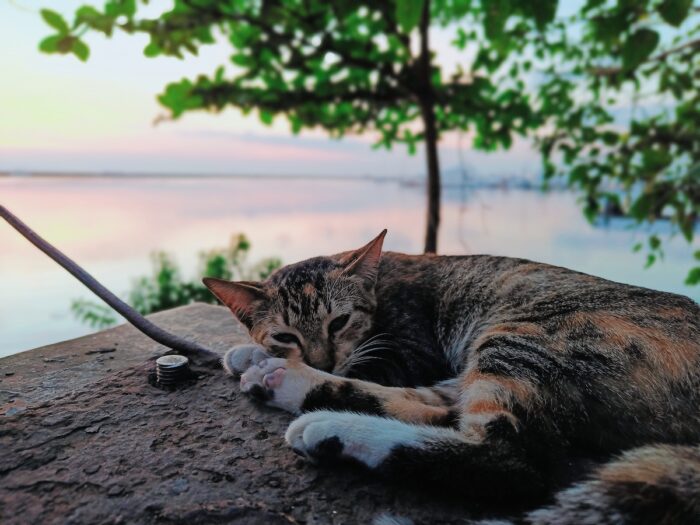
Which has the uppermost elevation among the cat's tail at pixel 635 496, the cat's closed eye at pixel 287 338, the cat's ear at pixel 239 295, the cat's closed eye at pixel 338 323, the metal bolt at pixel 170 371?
the cat's ear at pixel 239 295

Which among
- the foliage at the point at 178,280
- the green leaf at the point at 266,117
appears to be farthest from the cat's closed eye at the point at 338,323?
the foliage at the point at 178,280

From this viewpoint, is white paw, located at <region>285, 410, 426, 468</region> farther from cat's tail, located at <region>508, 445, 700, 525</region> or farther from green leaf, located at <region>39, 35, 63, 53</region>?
green leaf, located at <region>39, 35, 63, 53</region>

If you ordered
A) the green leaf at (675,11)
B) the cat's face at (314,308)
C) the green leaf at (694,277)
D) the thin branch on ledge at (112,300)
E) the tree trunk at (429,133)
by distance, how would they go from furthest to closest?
the tree trunk at (429,133) < the green leaf at (694,277) < the cat's face at (314,308) < the thin branch on ledge at (112,300) < the green leaf at (675,11)

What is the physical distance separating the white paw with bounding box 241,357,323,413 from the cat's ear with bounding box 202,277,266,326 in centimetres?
28

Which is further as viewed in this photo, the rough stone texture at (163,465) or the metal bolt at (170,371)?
the metal bolt at (170,371)

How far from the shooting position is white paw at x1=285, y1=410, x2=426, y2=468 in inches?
43.1

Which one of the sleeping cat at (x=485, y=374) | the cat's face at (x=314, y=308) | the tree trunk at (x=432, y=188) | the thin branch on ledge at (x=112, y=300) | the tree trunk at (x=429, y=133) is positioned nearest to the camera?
the sleeping cat at (x=485, y=374)

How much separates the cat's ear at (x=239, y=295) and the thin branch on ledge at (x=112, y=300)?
7.3 inches

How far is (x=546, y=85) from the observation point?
3191 mm

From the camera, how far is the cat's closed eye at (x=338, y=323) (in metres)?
1.66

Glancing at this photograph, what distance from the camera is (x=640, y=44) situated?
58.5 inches

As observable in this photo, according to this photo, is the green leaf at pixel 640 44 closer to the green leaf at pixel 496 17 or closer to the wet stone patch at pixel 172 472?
the green leaf at pixel 496 17

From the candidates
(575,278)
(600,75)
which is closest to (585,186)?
(600,75)

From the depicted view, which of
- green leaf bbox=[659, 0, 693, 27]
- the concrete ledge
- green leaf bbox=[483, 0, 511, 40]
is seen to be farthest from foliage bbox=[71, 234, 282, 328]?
green leaf bbox=[659, 0, 693, 27]
